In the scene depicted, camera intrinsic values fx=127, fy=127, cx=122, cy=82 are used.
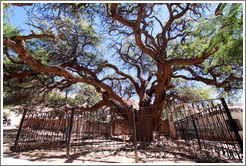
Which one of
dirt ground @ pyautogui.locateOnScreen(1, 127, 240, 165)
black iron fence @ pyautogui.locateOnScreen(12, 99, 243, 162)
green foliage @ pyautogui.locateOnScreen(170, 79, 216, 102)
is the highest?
green foliage @ pyautogui.locateOnScreen(170, 79, 216, 102)

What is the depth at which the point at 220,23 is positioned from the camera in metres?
2.74

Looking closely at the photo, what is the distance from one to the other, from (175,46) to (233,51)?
26.5 ft

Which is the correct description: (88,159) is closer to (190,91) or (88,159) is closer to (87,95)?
(190,91)

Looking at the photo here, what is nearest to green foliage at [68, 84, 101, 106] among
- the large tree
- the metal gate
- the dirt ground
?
the large tree

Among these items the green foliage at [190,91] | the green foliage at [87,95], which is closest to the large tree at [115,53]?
the green foliage at [190,91]

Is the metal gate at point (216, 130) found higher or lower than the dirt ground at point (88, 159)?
higher

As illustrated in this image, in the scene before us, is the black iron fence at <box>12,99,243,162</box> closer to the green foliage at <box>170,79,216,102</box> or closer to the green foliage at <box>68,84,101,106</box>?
the green foliage at <box>170,79,216,102</box>

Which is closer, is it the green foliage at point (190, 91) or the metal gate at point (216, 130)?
the metal gate at point (216, 130)

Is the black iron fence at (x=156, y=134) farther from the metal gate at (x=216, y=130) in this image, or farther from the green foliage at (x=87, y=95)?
the green foliage at (x=87, y=95)

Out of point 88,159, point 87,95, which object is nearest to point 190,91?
point 88,159

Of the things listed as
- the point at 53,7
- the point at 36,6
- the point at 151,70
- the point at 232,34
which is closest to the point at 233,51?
the point at 232,34

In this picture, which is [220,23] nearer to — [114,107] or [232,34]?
[232,34]

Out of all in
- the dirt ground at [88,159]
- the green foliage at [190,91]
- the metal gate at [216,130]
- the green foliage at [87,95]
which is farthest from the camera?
the green foliage at [87,95]

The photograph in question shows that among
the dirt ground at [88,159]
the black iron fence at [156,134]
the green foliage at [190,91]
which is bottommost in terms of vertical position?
the dirt ground at [88,159]
